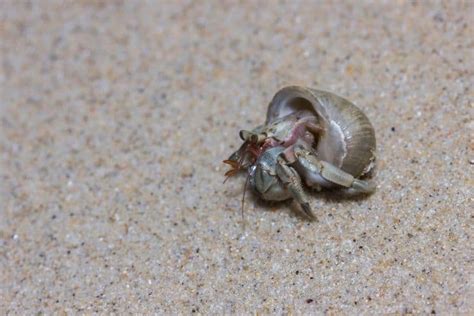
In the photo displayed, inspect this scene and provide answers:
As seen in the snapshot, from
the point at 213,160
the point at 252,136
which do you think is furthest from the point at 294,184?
the point at 213,160

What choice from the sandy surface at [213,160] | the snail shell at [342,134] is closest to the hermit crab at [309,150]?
the snail shell at [342,134]

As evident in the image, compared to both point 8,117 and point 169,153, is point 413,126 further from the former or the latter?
point 8,117

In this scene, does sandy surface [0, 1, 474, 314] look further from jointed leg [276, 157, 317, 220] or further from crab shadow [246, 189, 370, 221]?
jointed leg [276, 157, 317, 220]

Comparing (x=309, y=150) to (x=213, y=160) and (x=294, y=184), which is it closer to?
(x=294, y=184)

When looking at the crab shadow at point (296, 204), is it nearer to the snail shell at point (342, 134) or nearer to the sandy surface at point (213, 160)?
the sandy surface at point (213, 160)

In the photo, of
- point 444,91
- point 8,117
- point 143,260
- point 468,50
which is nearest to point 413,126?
point 444,91

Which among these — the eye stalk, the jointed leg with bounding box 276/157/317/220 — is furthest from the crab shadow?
the eye stalk
